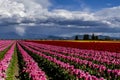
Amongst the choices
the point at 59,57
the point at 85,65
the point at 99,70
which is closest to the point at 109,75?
the point at 99,70

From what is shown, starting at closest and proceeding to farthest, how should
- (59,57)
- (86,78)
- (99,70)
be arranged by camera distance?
(86,78) < (99,70) < (59,57)

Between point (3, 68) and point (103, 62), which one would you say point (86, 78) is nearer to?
point (3, 68)

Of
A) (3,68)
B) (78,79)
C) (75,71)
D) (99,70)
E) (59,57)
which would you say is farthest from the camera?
(59,57)

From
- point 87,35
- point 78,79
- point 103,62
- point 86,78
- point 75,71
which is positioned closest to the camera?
point 86,78

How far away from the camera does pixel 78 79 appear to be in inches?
534

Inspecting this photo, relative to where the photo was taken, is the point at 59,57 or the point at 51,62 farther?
the point at 59,57

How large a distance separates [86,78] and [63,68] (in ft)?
19.1

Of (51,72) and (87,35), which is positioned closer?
(51,72)

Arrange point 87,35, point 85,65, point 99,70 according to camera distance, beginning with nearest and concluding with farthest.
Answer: point 99,70
point 85,65
point 87,35

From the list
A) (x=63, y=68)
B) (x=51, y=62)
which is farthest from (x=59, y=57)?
(x=63, y=68)

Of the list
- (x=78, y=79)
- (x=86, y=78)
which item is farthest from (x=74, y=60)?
(x=86, y=78)

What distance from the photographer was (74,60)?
22.9 m

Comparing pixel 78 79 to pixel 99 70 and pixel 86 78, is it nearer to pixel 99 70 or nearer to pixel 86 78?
pixel 86 78

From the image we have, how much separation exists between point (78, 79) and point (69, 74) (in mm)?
1873
